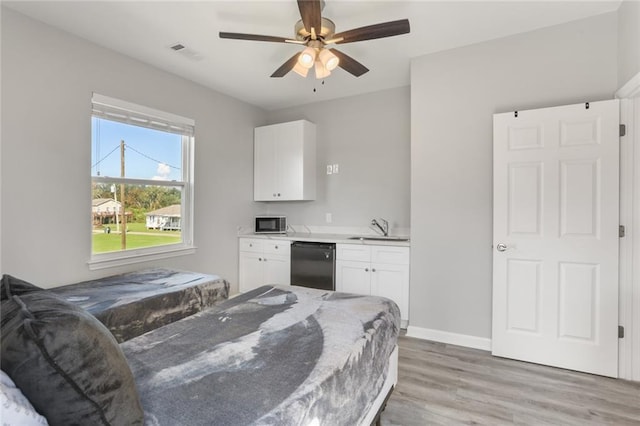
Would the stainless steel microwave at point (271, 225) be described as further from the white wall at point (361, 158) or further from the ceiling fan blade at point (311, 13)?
the ceiling fan blade at point (311, 13)

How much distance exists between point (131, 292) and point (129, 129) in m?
1.74

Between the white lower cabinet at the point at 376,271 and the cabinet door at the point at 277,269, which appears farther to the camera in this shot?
the cabinet door at the point at 277,269

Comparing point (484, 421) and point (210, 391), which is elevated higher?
point (210, 391)

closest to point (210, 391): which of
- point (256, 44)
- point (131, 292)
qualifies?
point (131, 292)

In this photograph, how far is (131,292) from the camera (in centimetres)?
241

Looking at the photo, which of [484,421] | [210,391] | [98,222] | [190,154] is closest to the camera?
[210,391]

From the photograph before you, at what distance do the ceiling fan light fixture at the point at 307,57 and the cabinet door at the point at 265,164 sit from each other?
2.24 metres

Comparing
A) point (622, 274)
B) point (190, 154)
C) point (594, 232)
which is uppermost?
point (190, 154)

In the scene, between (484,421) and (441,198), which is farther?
(441,198)

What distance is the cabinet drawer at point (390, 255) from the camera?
3264mm

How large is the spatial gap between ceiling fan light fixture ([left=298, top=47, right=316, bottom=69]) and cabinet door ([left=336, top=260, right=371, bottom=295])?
85.1 inches

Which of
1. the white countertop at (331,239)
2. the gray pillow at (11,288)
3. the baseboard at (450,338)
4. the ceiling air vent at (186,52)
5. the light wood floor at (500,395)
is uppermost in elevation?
the ceiling air vent at (186,52)

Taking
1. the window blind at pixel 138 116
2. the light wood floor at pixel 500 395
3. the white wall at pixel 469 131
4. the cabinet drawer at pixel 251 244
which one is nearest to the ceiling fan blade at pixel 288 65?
the white wall at pixel 469 131

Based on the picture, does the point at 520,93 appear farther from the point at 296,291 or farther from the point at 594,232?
the point at 296,291
